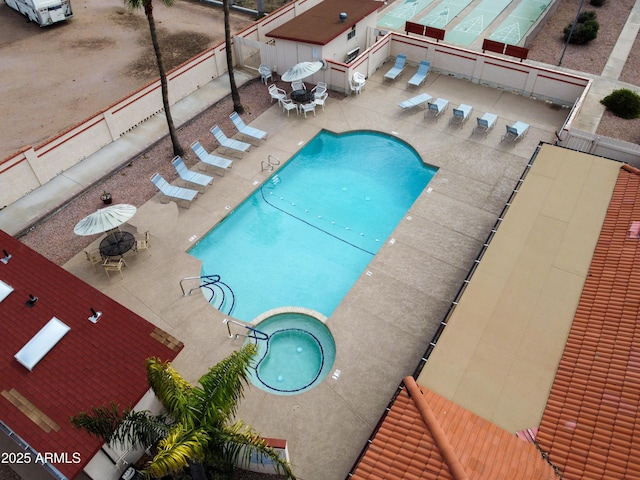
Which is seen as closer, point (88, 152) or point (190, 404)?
point (190, 404)

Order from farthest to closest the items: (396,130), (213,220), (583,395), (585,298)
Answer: (396,130), (213,220), (585,298), (583,395)

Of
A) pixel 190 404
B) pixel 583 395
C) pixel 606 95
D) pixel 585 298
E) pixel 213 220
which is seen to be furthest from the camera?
pixel 606 95

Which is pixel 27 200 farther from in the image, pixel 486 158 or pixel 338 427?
pixel 486 158

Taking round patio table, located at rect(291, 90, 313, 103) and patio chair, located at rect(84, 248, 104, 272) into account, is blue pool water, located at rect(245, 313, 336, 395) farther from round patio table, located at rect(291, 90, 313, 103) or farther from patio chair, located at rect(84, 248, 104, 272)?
round patio table, located at rect(291, 90, 313, 103)

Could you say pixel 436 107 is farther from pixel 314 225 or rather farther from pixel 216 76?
pixel 216 76

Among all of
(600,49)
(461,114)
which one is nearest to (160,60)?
(461,114)

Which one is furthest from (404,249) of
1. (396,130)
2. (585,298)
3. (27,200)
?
(27,200)

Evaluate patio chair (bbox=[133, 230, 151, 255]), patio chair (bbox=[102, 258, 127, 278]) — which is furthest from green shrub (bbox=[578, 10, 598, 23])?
patio chair (bbox=[102, 258, 127, 278])
